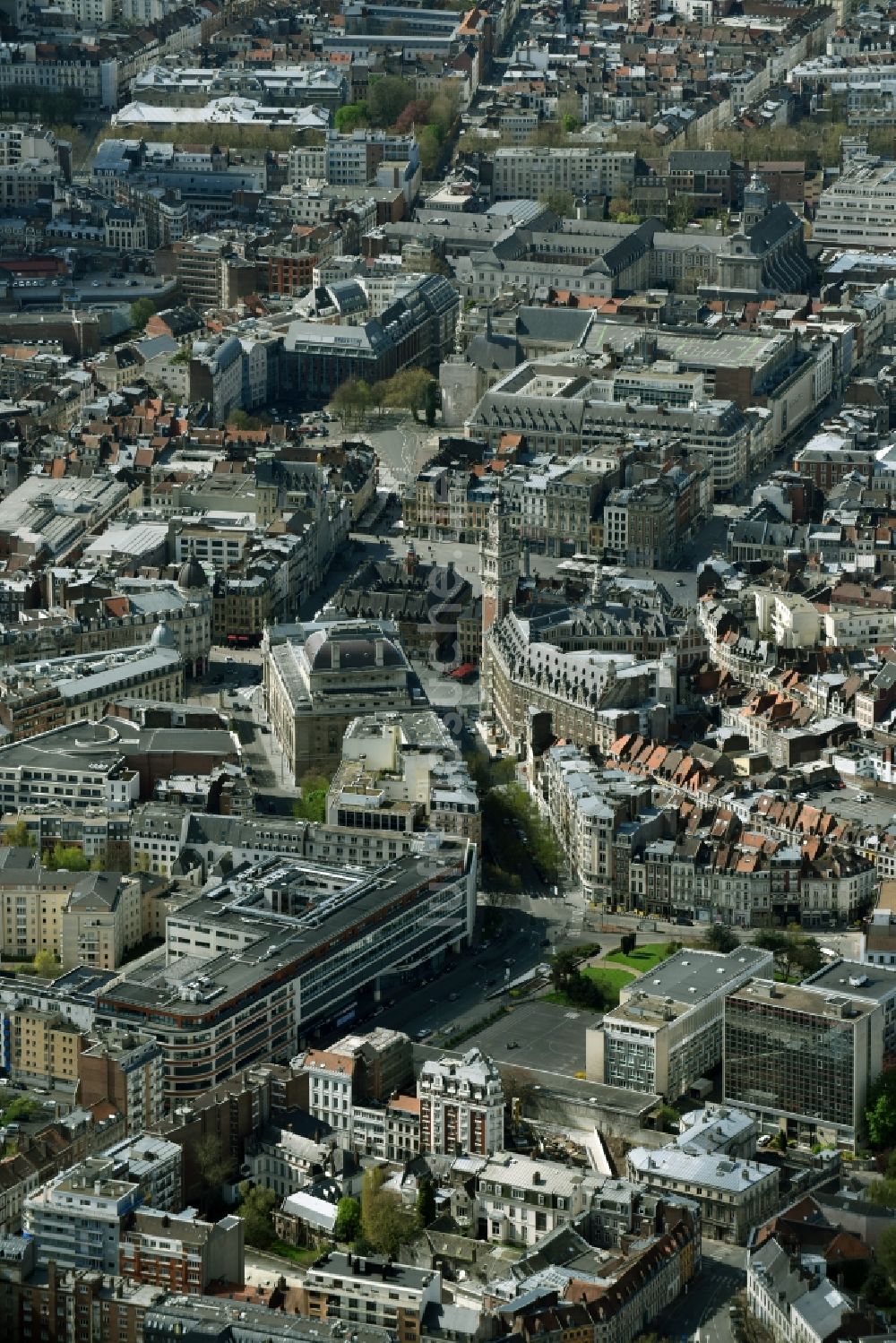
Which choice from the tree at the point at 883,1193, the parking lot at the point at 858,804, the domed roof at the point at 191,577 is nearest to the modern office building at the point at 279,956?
the parking lot at the point at 858,804

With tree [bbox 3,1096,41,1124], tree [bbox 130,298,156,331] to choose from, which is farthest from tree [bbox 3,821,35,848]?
tree [bbox 130,298,156,331]

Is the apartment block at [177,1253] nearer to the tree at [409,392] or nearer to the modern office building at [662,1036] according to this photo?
the modern office building at [662,1036]

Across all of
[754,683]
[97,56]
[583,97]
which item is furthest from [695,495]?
[97,56]

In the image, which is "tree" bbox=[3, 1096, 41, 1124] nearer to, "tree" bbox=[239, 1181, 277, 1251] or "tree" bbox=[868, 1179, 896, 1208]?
"tree" bbox=[239, 1181, 277, 1251]

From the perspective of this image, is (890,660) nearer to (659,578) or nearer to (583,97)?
(659,578)

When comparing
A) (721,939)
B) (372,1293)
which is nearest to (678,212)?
(721,939)

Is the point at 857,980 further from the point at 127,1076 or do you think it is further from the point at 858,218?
the point at 858,218
